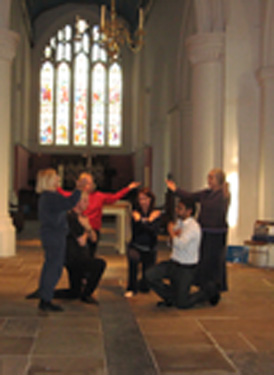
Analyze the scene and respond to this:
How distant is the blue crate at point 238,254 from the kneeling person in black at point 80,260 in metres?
3.36

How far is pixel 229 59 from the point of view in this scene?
8727mm

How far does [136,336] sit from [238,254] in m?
4.39

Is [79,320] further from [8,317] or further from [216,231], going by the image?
[216,231]

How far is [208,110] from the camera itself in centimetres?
899

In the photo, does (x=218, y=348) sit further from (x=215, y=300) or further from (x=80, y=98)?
(x=80, y=98)

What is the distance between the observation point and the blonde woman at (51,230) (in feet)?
15.9

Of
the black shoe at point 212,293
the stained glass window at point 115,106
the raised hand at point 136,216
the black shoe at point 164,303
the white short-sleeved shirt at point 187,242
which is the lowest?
the black shoe at point 164,303

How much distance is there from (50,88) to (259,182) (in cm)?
1674

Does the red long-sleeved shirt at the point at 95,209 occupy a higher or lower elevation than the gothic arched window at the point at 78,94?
lower

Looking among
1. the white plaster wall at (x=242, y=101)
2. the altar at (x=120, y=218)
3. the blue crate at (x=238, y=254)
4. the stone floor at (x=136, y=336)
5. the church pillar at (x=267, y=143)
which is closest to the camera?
the stone floor at (x=136, y=336)

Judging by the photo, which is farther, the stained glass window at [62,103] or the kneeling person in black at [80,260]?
the stained glass window at [62,103]

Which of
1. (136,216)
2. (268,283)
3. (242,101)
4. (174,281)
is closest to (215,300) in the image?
(174,281)

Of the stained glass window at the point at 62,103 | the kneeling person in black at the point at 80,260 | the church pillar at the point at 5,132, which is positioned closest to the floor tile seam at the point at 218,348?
the kneeling person in black at the point at 80,260

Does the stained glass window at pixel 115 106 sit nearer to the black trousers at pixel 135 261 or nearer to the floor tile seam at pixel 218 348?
the black trousers at pixel 135 261
